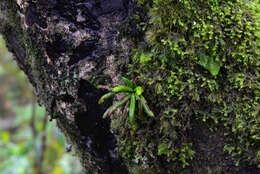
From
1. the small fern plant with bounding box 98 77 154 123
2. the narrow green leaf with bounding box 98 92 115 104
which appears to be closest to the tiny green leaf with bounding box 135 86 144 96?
the small fern plant with bounding box 98 77 154 123

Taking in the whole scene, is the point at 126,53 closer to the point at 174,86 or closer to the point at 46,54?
the point at 174,86

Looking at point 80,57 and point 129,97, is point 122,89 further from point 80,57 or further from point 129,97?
point 80,57

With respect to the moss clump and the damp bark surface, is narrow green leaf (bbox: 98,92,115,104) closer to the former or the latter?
the damp bark surface

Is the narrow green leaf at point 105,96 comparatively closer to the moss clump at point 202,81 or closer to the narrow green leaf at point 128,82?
the narrow green leaf at point 128,82

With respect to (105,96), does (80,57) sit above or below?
above

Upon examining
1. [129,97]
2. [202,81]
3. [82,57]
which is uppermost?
[82,57]

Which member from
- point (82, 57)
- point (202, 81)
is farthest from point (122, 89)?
point (202, 81)

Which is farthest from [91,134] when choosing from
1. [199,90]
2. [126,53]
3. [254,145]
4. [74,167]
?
[74,167]
